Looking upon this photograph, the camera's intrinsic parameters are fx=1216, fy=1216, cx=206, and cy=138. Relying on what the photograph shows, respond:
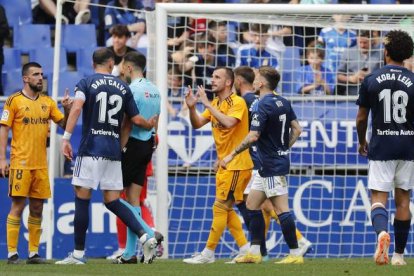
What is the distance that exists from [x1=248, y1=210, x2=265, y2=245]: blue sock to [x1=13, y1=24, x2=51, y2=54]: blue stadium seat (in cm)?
646

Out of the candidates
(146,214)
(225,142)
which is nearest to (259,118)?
(225,142)

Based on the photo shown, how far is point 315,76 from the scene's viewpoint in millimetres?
16031

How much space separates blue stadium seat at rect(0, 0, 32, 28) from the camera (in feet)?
60.4

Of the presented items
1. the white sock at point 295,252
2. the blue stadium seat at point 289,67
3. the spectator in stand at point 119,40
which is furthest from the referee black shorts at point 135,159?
the spectator in stand at point 119,40

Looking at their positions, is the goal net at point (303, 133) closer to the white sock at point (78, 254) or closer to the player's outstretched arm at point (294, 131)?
the player's outstretched arm at point (294, 131)

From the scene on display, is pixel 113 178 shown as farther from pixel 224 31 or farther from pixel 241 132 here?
pixel 224 31

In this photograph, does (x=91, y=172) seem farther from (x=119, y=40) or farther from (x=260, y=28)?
(x=119, y=40)

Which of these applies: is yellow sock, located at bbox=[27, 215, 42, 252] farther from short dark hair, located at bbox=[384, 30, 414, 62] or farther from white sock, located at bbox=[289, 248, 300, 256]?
short dark hair, located at bbox=[384, 30, 414, 62]

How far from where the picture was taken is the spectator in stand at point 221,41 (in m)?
15.8

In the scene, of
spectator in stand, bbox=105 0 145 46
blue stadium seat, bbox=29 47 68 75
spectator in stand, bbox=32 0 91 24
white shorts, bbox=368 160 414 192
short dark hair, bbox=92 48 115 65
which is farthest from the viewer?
spectator in stand, bbox=32 0 91 24

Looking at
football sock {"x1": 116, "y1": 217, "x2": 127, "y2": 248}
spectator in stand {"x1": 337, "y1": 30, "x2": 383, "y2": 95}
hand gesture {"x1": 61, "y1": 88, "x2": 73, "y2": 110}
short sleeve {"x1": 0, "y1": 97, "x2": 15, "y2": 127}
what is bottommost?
football sock {"x1": 116, "y1": 217, "x2": 127, "y2": 248}

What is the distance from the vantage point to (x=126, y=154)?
12.7 m

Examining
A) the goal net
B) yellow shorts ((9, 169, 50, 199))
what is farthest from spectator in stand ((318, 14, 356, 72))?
yellow shorts ((9, 169, 50, 199))

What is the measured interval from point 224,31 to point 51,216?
3.38 metres
